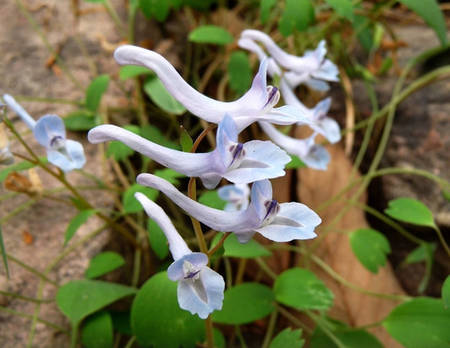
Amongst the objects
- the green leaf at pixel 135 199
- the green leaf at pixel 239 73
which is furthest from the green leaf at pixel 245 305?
the green leaf at pixel 239 73

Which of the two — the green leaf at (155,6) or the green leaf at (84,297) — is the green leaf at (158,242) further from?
the green leaf at (155,6)

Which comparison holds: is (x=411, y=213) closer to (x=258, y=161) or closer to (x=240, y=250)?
(x=240, y=250)

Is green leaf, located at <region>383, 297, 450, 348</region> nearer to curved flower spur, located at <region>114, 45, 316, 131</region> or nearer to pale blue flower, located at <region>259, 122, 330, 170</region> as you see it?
pale blue flower, located at <region>259, 122, 330, 170</region>

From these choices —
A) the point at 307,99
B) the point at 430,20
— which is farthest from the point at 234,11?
the point at 430,20

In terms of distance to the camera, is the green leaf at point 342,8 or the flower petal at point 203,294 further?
the green leaf at point 342,8

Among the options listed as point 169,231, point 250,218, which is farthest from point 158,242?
point 250,218

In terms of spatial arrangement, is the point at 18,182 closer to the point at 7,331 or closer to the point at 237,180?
the point at 7,331
